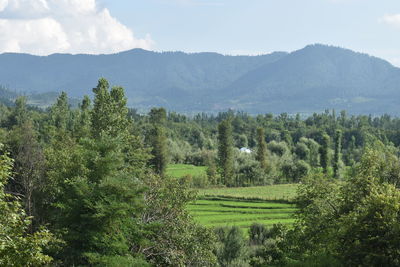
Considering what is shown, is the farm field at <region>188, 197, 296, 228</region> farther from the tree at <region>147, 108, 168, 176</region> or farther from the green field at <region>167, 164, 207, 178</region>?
the green field at <region>167, 164, 207, 178</region>

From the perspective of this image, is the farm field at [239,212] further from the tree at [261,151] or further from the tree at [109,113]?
the tree at [261,151]

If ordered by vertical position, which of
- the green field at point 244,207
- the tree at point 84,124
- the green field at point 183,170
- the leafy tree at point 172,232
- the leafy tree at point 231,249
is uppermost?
the tree at point 84,124

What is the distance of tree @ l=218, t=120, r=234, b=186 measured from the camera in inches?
3986

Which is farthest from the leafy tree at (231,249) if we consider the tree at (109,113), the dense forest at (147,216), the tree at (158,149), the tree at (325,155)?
Answer: the tree at (325,155)

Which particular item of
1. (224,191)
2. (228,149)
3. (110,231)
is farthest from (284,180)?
(110,231)

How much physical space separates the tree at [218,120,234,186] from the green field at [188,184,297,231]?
1319 cm

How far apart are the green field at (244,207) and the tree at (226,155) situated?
43.3ft

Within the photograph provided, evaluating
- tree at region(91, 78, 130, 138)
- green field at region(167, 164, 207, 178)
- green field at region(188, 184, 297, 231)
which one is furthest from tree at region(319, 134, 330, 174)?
tree at region(91, 78, 130, 138)

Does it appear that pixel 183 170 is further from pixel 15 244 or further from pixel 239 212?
pixel 15 244

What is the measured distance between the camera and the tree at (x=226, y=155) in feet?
332

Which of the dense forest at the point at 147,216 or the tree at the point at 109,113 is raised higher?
the tree at the point at 109,113

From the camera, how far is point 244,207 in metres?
70.0

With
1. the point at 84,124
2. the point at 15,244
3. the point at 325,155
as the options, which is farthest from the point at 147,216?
the point at 325,155

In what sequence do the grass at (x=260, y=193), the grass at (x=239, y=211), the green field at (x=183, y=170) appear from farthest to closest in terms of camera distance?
the green field at (x=183, y=170), the grass at (x=260, y=193), the grass at (x=239, y=211)
